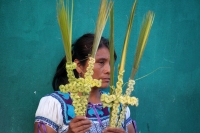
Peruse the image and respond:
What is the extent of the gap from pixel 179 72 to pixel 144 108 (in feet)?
1.26

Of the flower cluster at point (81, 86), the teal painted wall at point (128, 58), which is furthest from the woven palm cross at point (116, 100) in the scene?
the teal painted wall at point (128, 58)

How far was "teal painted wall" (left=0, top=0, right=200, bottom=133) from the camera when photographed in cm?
254

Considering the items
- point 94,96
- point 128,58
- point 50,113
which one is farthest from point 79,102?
point 128,58

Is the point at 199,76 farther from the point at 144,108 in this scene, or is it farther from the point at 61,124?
the point at 61,124

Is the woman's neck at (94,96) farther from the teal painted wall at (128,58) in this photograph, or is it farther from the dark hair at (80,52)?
the teal painted wall at (128,58)

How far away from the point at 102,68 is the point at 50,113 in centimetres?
39

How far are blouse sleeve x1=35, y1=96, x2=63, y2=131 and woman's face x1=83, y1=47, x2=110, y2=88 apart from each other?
28cm

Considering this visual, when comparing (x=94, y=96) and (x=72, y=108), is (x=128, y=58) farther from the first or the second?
(x=72, y=108)

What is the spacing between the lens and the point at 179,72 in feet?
9.45

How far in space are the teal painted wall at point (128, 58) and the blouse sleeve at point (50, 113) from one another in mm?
395

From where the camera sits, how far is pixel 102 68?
223 cm

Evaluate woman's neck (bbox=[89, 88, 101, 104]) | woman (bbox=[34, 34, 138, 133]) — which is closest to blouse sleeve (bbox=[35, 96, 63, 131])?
woman (bbox=[34, 34, 138, 133])

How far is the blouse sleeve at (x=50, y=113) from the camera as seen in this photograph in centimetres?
215

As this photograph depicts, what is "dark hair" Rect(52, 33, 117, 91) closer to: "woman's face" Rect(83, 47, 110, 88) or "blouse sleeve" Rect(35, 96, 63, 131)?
"woman's face" Rect(83, 47, 110, 88)
